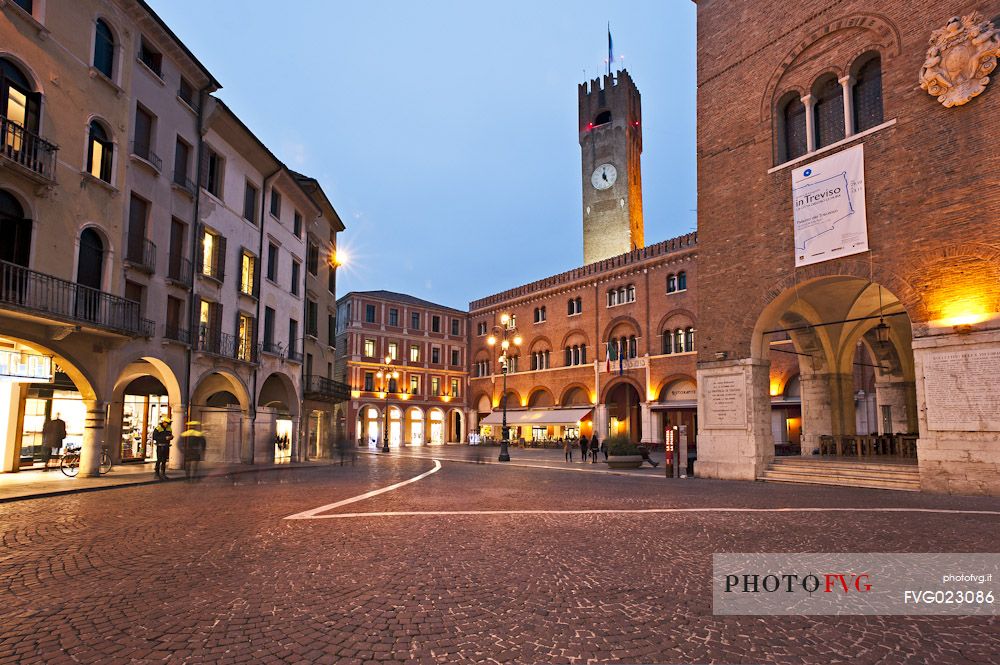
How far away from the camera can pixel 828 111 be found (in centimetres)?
1745

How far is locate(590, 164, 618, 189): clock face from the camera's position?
56875 mm

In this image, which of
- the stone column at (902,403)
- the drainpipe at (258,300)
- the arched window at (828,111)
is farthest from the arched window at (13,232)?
the stone column at (902,403)

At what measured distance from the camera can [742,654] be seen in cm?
396

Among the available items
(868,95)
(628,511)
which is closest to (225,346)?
(628,511)

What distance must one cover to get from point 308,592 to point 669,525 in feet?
18.6

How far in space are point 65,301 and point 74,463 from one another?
16.1 ft

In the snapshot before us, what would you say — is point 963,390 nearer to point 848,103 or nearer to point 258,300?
point 848,103

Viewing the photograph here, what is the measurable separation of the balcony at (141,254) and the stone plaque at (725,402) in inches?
686

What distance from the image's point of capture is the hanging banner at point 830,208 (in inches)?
624

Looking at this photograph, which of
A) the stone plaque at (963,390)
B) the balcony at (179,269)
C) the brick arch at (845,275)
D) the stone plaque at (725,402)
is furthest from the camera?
the balcony at (179,269)

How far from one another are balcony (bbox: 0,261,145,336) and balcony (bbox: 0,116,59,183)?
2.26m

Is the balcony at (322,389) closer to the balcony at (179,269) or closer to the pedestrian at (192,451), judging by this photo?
the balcony at (179,269)

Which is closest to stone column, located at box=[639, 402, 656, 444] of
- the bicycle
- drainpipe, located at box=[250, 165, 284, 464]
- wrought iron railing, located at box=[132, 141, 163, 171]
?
drainpipe, located at box=[250, 165, 284, 464]

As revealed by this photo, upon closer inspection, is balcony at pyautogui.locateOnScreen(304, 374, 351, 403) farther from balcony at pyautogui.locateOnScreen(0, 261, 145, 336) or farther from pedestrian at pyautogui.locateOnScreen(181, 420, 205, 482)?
balcony at pyautogui.locateOnScreen(0, 261, 145, 336)
